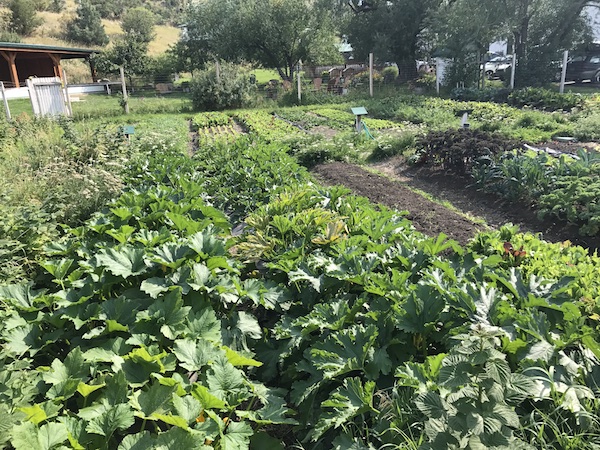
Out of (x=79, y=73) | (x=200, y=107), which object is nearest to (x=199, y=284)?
(x=200, y=107)

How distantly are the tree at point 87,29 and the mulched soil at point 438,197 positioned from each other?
53.6 m

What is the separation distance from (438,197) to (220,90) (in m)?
15.6

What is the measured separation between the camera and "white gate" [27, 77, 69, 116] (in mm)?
16609

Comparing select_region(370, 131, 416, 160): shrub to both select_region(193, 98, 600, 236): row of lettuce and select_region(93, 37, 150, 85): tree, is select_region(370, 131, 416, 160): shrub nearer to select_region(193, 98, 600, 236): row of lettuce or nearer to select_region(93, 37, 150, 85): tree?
select_region(193, 98, 600, 236): row of lettuce

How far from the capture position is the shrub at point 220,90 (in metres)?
21.1

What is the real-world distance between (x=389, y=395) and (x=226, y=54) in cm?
3062

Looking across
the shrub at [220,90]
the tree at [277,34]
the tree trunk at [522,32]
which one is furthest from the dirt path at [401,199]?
the tree at [277,34]

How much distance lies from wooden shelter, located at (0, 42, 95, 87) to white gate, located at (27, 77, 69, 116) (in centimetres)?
656

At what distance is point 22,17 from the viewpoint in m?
50.1

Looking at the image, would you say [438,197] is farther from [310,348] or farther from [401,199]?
[310,348]

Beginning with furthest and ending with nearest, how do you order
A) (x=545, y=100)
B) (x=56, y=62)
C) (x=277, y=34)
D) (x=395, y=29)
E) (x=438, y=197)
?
(x=277, y=34)
(x=395, y=29)
(x=56, y=62)
(x=545, y=100)
(x=438, y=197)

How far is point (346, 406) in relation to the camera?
2.26 m

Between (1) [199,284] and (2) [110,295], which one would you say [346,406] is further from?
(2) [110,295]

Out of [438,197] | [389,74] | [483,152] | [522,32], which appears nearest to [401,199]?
[438,197]
